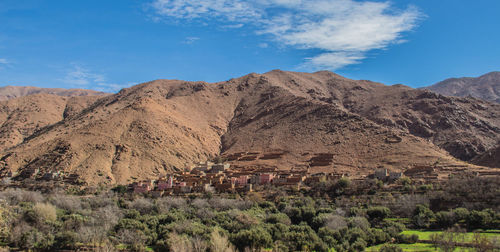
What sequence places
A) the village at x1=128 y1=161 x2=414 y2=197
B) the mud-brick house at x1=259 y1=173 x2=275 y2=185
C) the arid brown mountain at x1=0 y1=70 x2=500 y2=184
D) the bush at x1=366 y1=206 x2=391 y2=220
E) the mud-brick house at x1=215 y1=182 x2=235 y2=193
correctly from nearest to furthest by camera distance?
the bush at x1=366 y1=206 x2=391 y2=220
the village at x1=128 y1=161 x2=414 y2=197
the mud-brick house at x1=215 y1=182 x2=235 y2=193
the mud-brick house at x1=259 y1=173 x2=275 y2=185
the arid brown mountain at x1=0 y1=70 x2=500 y2=184

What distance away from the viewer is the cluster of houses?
155 ft

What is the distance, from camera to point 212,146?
2953 inches

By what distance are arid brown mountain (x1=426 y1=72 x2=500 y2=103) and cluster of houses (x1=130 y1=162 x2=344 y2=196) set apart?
11351 centimetres

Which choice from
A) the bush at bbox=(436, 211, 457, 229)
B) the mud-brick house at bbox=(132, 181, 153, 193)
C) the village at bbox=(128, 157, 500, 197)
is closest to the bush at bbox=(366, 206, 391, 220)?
the bush at bbox=(436, 211, 457, 229)

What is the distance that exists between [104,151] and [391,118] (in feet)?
→ 189

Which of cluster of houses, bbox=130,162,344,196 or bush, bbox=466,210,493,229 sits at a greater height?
cluster of houses, bbox=130,162,344,196

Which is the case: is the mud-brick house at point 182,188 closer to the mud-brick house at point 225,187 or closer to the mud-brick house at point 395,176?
the mud-brick house at point 225,187

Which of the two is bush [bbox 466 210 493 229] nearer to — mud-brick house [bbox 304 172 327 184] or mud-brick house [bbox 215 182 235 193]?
mud-brick house [bbox 304 172 327 184]

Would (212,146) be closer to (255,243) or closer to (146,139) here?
(146,139)

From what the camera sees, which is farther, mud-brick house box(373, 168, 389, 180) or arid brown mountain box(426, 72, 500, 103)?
arid brown mountain box(426, 72, 500, 103)

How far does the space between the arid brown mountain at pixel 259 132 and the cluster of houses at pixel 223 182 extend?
5.12 metres

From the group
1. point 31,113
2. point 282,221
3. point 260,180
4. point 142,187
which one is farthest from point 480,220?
point 31,113

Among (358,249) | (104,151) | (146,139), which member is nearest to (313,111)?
(146,139)

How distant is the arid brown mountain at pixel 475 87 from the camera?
14300cm
